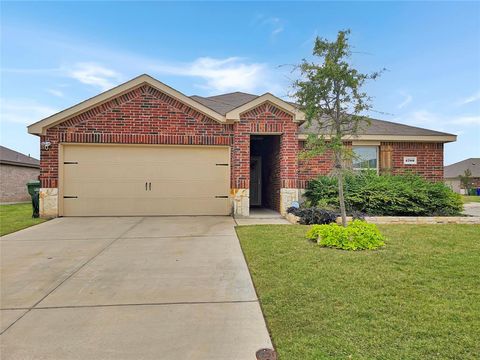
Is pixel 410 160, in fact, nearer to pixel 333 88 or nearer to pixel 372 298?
pixel 333 88

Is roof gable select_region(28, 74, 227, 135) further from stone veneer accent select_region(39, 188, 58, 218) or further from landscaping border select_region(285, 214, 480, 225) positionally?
landscaping border select_region(285, 214, 480, 225)

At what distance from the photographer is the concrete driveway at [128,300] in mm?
2402

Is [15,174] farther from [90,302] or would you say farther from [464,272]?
[464,272]

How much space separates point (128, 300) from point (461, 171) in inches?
1839

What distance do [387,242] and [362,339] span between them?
368 centimetres

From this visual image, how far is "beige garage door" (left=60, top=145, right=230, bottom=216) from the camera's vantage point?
932cm

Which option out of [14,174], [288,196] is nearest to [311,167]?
[288,196]

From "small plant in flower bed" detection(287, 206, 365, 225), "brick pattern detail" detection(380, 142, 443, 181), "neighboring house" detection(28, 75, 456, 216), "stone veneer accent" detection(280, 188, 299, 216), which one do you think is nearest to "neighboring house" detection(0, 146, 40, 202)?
A: "neighboring house" detection(28, 75, 456, 216)

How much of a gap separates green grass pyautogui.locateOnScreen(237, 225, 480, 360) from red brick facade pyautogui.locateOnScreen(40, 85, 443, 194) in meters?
4.23

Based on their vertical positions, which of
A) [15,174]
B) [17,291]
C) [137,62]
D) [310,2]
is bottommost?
[17,291]

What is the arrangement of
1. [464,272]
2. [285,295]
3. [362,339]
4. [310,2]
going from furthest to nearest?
[310,2] → [464,272] → [285,295] → [362,339]

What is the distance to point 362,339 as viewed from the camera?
2.34 metres

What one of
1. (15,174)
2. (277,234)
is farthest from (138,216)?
(15,174)

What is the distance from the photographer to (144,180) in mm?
9500
